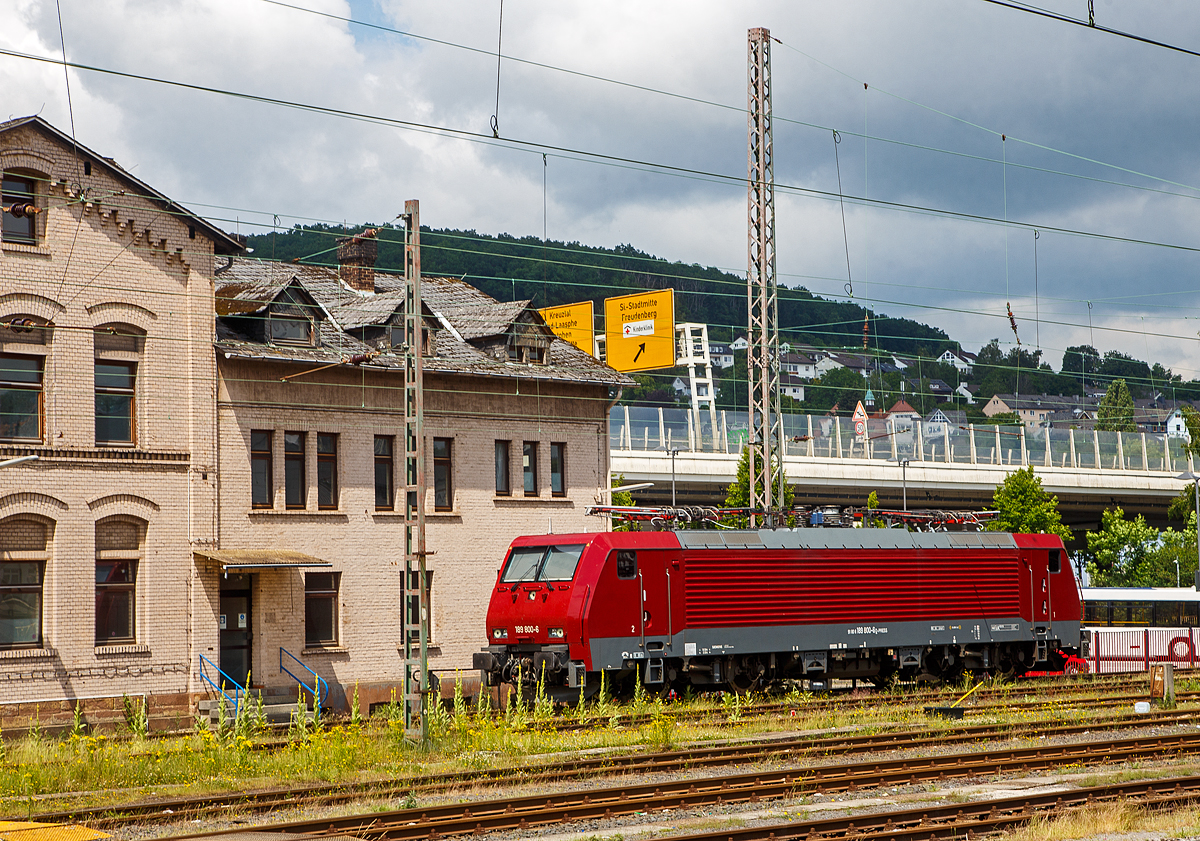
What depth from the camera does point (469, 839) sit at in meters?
13.8

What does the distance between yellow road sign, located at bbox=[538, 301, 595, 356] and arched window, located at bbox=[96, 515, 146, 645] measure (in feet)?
52.2

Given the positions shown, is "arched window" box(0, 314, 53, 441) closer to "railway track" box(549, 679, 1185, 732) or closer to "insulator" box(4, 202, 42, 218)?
"insulator" box(4, 202, 42, 218)

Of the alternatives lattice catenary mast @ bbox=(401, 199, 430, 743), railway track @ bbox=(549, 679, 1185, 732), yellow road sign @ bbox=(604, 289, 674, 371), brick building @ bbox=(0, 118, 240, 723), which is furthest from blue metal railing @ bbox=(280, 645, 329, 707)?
yellow road sign @ bbox=(604, 289, 674, 371)

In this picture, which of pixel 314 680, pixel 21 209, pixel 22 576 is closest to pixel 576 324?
pixel 314 680

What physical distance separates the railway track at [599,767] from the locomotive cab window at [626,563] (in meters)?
5.43

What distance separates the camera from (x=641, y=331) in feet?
130

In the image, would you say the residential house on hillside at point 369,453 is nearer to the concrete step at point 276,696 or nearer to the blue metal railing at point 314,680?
the blue metal railing at point 314,680

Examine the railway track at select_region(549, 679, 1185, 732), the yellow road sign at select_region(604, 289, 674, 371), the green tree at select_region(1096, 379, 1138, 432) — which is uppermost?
the green tree at select_region(1096, 379, 1138, 432)

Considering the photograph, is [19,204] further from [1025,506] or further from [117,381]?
[1025,506]

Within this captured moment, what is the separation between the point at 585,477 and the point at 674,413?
24.6 metres

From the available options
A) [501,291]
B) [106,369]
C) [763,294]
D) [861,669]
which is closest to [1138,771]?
[861,669]

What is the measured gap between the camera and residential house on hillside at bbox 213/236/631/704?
98.4 ft

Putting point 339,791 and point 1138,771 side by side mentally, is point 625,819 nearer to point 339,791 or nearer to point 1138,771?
point 339,791

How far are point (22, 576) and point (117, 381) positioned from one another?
14.7 ft
